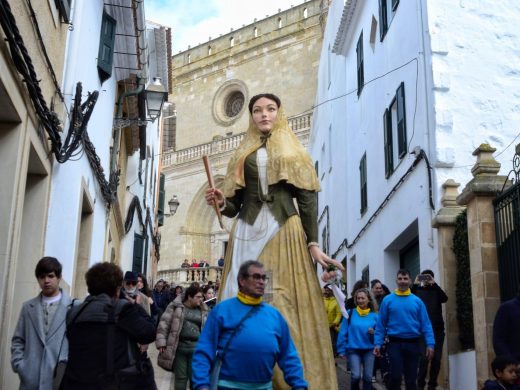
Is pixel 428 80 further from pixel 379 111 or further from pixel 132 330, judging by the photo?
pixel 132 330

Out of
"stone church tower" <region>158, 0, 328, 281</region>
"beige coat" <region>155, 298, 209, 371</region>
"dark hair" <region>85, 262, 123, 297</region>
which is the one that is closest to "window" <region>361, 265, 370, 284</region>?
"beige coat" <region>155, 298, 209, 371</region>

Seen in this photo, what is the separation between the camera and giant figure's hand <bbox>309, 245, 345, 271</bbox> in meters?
5.32

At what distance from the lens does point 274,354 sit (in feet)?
13.9

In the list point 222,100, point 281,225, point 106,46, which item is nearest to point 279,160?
point 281,225

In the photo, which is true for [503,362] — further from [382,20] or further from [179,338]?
[382,20]

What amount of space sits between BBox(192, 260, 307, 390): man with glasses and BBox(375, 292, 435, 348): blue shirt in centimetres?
511

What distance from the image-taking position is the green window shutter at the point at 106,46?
39.7 feet

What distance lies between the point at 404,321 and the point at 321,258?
421 centimetres

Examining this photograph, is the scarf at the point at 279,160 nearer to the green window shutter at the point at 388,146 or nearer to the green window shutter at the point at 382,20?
the green window shutter at the point at 388,146

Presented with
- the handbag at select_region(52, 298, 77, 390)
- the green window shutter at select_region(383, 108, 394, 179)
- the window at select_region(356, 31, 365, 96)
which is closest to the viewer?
the handbag at select_region(52, 298, 77, 390)

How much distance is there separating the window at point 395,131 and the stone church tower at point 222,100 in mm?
24675

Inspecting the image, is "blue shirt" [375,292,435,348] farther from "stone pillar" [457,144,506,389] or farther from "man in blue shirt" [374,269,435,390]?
"stone pillar" [457,144,506,389]

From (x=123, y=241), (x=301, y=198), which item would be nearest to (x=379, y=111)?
(x=123, y=241)

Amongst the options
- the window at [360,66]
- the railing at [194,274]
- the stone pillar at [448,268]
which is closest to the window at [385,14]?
the window at [360,66]
